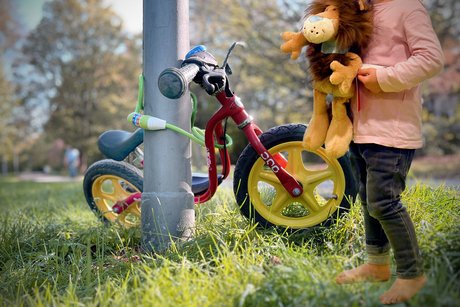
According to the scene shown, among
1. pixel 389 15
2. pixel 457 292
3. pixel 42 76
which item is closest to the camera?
pixel 457 292

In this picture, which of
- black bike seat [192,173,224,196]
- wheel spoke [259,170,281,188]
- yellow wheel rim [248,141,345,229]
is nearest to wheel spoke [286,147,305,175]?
yellow wheel rim [248,141,345,229]

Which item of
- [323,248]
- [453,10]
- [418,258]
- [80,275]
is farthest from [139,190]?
[453,10]

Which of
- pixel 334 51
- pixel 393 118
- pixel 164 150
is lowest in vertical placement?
pixel 164 150

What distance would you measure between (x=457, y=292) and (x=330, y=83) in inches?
39.3

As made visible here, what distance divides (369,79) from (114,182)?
97.9 inches

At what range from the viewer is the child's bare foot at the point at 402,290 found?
5.76 feet

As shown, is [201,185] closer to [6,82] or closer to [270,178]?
[270,178]

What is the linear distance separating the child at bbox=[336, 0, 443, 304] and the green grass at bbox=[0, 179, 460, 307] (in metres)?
0.11

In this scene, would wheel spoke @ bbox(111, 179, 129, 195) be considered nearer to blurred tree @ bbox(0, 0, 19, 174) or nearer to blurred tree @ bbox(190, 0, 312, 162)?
blurred tree @ bbox(190, 0, 312, 162)

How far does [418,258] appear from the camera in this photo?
6.21 ft

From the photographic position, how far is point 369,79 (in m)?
1.94

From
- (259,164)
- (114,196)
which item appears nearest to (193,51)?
(259,164)

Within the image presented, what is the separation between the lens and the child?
185 centimetres

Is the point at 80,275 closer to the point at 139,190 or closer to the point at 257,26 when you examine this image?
the point at 139,190
